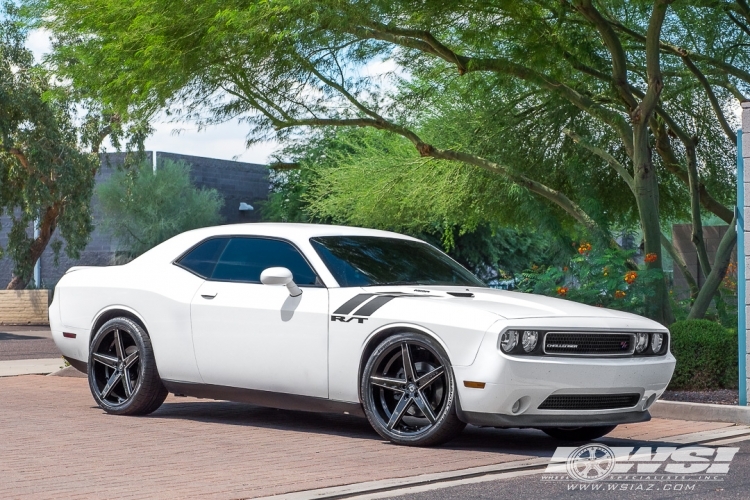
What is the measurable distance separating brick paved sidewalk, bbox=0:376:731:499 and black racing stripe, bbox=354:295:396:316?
938mm

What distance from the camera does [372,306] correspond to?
8.20m

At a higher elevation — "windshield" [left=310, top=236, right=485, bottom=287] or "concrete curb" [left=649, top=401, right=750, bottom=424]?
"windshield" [left=310, top=236, right=485, bottom=287]

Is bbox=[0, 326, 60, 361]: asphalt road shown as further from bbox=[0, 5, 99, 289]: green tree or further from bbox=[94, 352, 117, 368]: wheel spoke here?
bbox=[94, 352, 117, 368]: wheel spoke

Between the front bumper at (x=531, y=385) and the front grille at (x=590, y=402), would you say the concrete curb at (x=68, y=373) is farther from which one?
the front grille at (x=590, y=402)

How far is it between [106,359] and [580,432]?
4018mm

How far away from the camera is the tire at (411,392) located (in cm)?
778

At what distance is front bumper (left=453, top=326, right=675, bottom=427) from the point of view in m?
7.50

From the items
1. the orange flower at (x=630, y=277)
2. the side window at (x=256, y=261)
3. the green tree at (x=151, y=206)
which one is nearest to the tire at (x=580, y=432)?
the side window at (x=256, y=261)

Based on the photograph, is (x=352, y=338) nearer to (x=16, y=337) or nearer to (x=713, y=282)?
(x=713, y=282)

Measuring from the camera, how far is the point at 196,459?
7430 millimetres

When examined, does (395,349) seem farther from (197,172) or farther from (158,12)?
(197,172)

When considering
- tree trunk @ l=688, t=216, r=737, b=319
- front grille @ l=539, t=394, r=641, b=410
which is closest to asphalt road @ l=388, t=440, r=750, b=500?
front grille @ l=539, t=394, r=641, b=410
